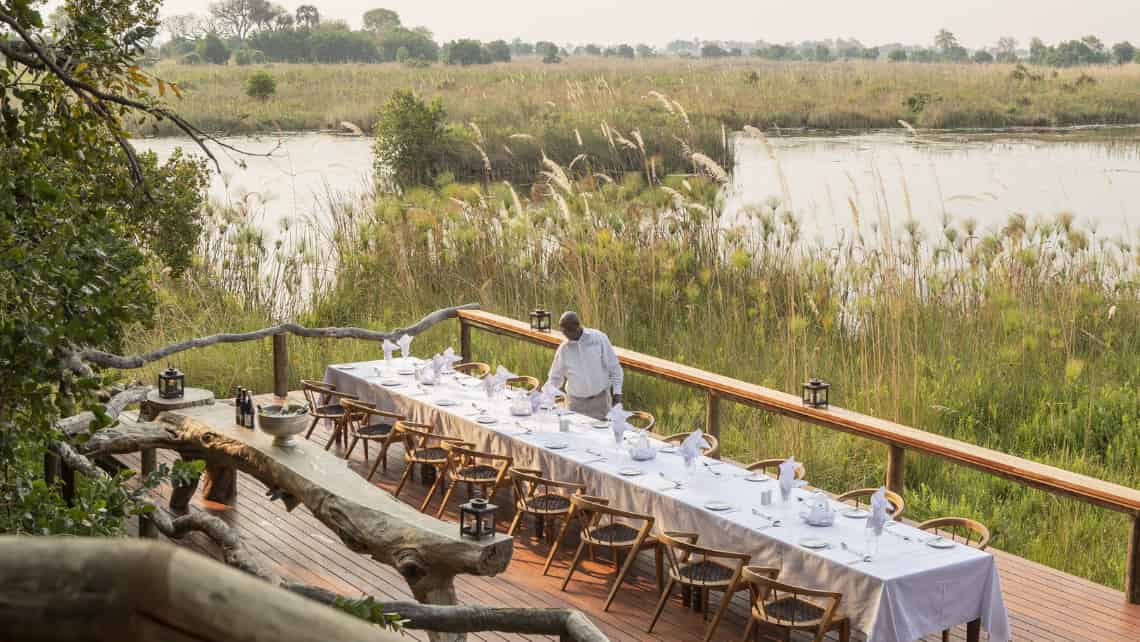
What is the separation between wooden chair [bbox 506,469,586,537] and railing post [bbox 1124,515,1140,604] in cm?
299

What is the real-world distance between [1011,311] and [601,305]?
377 cm

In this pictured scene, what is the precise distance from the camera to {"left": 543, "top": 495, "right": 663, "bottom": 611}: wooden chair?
22.8ft

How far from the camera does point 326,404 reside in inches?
425

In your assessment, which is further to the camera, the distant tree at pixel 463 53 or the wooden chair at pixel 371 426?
the distant tree at pixel 463 53

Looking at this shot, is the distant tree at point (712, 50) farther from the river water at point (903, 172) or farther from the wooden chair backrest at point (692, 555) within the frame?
the wooden chair backrest at point (692, 555)

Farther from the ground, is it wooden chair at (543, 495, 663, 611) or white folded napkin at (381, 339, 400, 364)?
white folded napkin at (381, 339, 400, 364)

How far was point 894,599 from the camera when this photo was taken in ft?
19.5

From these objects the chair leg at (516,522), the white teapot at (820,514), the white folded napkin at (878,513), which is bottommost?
the chair leg at (516,522)

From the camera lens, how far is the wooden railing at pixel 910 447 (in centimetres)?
680

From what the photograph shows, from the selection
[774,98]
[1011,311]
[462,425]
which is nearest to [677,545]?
[462,425]

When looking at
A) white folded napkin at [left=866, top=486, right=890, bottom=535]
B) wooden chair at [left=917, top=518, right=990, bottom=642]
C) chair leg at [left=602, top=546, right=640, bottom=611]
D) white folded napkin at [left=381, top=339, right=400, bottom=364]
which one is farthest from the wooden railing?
white folded napkin at [left=381, top=339, right=400, bottom=364]

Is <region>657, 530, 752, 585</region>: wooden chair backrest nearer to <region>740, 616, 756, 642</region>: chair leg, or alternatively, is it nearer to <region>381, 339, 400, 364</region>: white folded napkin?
<region>740, 616, 756, 642</region>: chair leg

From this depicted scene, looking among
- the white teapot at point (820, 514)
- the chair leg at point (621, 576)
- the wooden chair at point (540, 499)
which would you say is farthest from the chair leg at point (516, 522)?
the white teapot at point (820, 514)

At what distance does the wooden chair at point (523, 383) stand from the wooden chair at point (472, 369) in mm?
247
